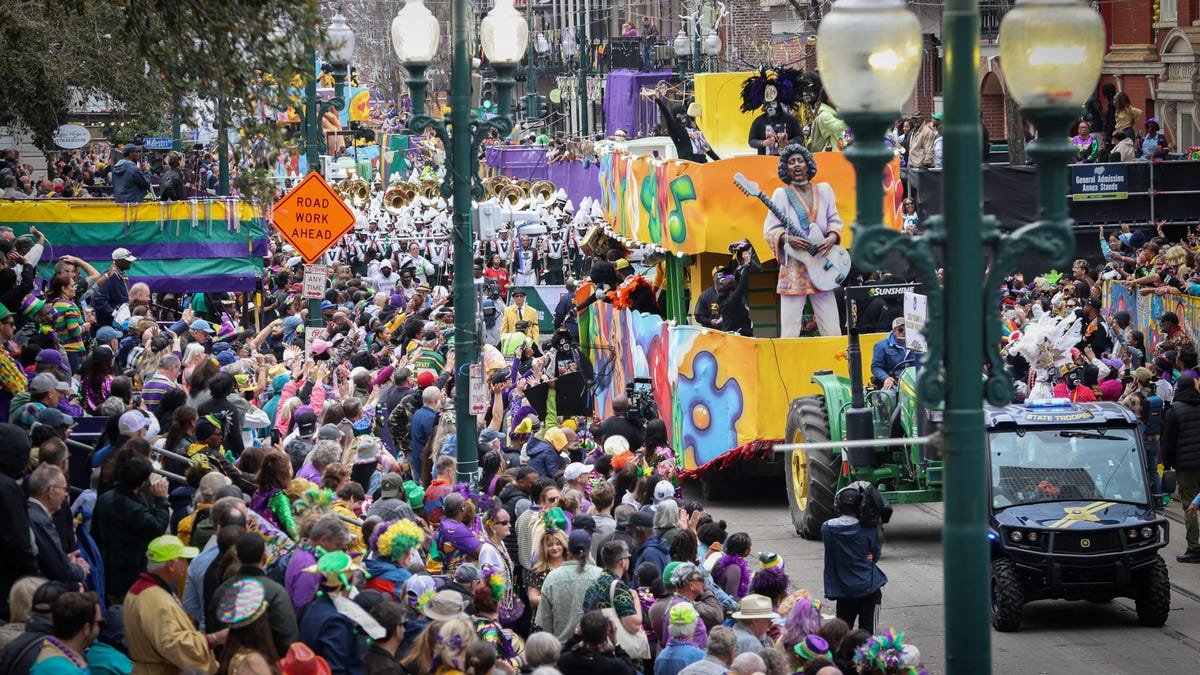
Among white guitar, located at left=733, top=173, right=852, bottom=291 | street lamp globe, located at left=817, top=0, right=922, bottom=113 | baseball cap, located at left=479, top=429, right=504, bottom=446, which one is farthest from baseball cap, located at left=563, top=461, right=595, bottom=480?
street lamp globe, located at left=817, top=0, right=922, bottom=113

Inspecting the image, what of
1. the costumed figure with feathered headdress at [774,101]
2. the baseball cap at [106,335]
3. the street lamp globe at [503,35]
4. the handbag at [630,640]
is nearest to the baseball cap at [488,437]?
the street lamp globe at [503,35]

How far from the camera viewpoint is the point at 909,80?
239 inches

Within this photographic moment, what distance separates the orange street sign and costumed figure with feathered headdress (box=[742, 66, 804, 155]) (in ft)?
15.3

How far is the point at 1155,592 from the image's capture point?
512 inches

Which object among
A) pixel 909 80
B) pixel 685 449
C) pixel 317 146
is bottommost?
pixel 685 449

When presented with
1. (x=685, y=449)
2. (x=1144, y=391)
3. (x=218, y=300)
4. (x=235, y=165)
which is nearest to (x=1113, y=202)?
(x=1144, y=391)

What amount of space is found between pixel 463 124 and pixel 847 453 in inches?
177

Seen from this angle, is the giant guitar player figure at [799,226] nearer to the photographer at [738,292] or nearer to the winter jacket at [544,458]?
the photographer at [738,292]

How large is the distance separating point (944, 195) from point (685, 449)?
11.9 metres

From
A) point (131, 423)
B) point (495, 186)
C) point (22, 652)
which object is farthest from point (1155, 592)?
point (495, 186)

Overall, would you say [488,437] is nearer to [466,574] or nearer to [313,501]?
[313,501]

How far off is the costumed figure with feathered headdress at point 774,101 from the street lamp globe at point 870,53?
12.9 meters

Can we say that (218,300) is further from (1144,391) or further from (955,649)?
(955,649)

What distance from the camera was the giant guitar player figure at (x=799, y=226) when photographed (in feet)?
53.8
